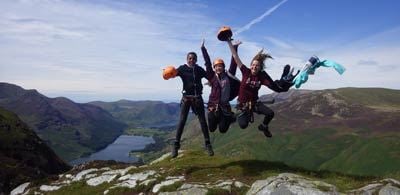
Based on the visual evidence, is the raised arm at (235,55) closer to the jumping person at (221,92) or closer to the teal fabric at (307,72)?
the jumping person at (221,92)

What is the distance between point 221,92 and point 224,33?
3.09 metres

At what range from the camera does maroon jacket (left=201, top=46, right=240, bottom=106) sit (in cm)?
2102

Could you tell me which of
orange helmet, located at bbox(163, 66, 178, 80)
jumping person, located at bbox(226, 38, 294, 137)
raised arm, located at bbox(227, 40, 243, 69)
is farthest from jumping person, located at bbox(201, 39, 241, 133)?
orange helmet, located at bbox(163, 66, 178, 80)

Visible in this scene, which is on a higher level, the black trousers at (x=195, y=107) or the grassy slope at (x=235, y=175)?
the black trousers at (x=195, y=107)

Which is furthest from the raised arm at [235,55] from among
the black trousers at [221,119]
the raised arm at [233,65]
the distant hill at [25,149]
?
the distant hill at [25,149]

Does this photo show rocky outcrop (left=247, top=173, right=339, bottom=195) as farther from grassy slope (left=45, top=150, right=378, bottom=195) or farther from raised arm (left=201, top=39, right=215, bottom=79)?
raised arm (left=201, top=39, right=215, bottom=79)

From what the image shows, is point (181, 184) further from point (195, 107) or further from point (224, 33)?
point (224, 33)

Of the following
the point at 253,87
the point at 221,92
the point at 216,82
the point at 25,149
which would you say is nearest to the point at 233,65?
the point at 216,82

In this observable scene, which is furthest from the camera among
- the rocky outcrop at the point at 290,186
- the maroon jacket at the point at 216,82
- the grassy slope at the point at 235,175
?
the grassy slope at the point at 235,175

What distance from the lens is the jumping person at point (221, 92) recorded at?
20.8 meters

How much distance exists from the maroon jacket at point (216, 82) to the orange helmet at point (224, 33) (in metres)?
1.05

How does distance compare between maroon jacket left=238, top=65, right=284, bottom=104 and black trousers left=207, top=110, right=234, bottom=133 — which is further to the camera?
black trousers left=207, top=110, right=234, bottom=133

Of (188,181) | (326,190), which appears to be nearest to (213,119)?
(188,181)

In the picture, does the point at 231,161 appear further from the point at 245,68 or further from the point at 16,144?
the point at 16,144
